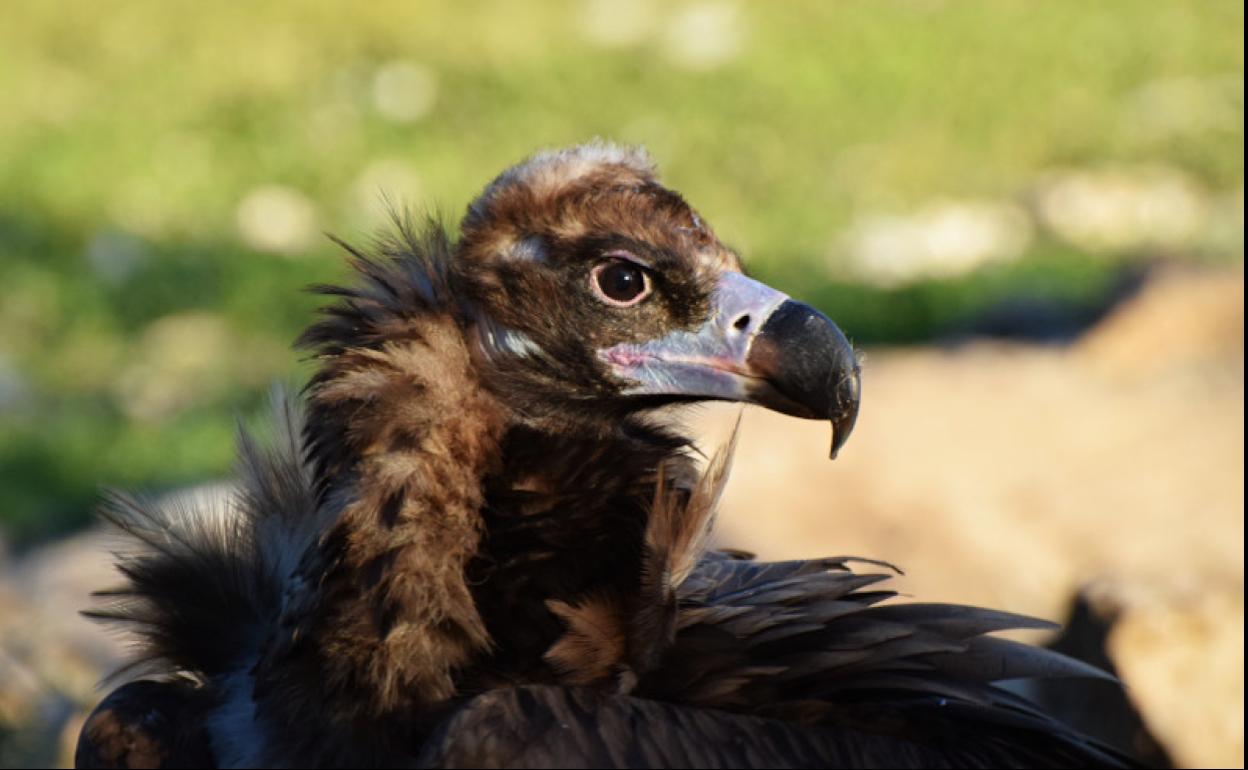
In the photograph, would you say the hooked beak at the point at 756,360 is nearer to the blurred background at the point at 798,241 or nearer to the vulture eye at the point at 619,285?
the vulture eye at the point at 619,285

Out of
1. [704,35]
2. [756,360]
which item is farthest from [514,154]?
[756,360]

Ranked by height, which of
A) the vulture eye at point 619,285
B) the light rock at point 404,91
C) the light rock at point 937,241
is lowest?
the vulture eye at point 619,285

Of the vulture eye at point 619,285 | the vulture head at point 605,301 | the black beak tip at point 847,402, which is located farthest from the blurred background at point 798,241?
the black beak tip at point 847,402

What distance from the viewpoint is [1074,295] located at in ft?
29.2

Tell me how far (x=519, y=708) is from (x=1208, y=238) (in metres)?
7.86

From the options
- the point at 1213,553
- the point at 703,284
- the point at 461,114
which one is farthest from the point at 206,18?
the point at 703,284

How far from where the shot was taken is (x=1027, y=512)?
19.3 ft

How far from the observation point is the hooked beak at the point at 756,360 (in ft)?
10.4

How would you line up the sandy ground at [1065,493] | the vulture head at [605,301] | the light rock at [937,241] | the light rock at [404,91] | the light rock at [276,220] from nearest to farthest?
the vulture head at [605,301] → the sandy ground at [1065,493] → the light rock at [937,241] → the light rock at [276,220] → the light rock at [404,91]

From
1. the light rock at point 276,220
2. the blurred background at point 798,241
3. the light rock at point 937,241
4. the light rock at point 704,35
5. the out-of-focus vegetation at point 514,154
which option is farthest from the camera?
the light rock at point 704,35

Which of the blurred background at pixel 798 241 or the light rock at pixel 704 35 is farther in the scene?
the light rock at pixel 704 35

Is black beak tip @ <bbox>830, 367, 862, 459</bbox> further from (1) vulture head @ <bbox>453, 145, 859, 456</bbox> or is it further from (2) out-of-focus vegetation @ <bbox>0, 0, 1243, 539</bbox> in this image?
(2) out-of-focus vegetation @ <bbox>0, 0, 1243, 539</bbox>

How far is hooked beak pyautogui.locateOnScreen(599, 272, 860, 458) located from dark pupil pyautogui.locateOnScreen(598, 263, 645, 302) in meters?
0.09

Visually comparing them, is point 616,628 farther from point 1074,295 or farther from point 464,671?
point 1074,295
